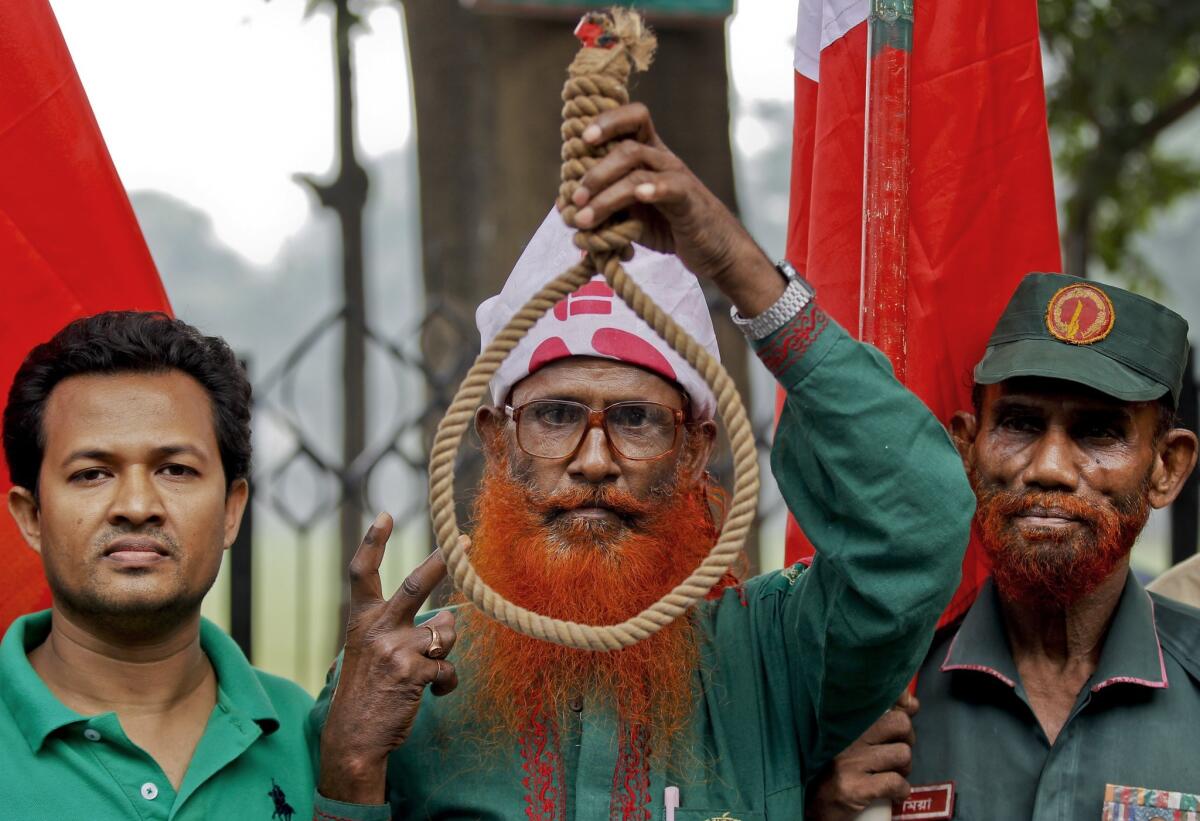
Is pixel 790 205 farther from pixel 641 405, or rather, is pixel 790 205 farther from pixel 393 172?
pixel 393 172

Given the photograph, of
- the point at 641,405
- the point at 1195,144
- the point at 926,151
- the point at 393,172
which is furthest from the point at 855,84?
the point at 393,172

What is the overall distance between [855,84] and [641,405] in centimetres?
93

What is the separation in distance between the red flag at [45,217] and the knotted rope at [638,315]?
1.42 meters

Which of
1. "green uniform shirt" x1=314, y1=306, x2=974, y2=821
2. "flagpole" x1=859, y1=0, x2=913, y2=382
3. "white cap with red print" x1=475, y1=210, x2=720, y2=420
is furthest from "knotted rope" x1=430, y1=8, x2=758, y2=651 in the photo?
"white cap with red print" x1=475, y1=210, x2=720, y2=420

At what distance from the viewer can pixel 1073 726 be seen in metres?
3.17

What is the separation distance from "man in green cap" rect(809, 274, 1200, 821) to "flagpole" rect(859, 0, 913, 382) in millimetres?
368

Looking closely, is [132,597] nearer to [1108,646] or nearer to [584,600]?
[584,600]

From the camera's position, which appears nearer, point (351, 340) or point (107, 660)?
point (107, 660)

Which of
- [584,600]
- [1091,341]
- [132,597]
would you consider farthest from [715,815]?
[1091,341]

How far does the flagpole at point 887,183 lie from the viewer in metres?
3.07

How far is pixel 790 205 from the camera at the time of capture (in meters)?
3.79

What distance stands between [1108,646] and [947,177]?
1184mm

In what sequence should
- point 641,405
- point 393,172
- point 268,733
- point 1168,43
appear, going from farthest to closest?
point 393,172
point 1168,43
point 641,405
point 268,733

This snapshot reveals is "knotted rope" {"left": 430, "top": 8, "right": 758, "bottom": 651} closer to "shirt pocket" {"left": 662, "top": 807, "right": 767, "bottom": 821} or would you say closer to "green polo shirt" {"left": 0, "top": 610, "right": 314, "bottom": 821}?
"shirt pocket" {"left": 662, "top": 807, "right": 767, "bottom": 821}
